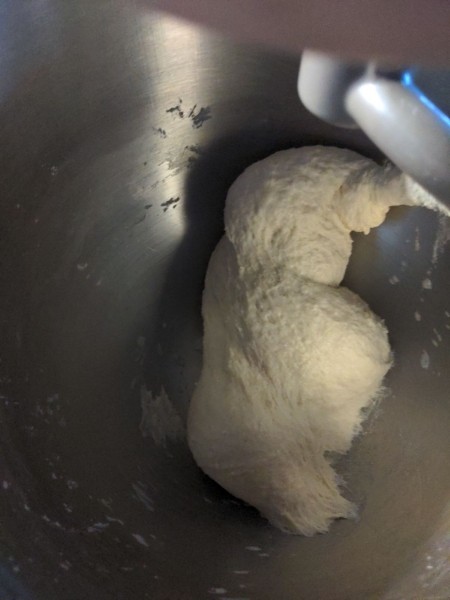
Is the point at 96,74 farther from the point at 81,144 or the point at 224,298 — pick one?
the point at 224,298

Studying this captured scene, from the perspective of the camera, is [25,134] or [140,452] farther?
[140,452]

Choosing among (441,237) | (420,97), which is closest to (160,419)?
(441,237)

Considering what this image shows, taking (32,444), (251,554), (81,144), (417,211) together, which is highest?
(81,144)

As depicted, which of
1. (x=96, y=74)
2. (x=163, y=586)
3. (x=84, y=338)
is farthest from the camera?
(x=84, y=338)

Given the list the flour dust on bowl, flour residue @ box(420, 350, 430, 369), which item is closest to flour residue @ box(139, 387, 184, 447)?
the flour dust on bowl

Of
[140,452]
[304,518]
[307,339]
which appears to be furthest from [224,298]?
[304,518]

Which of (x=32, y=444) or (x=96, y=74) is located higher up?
(x=96, y=74)

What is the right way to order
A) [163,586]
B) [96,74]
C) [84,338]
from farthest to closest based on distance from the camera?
[84,338] → [96,74] → [163,586]

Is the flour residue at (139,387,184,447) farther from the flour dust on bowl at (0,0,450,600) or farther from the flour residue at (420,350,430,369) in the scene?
the flour residue at (420,350,430,369)
